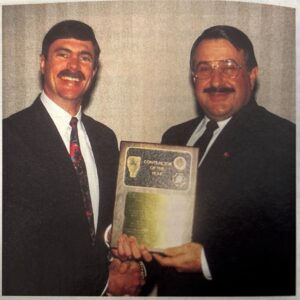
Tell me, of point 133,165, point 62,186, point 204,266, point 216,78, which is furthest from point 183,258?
point 216,78

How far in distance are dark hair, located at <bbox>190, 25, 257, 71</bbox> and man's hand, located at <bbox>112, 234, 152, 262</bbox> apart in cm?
53

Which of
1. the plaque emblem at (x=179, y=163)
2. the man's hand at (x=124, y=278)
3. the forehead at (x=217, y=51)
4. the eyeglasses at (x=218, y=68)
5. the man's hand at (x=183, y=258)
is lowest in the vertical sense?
the man's hand at (x=124, y=278)

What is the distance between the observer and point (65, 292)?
1254 millimetres

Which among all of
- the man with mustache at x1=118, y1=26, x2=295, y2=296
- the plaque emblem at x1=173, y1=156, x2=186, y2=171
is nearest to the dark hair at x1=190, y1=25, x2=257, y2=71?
the man with mustache at x1=118, y1=26, x2=295, y2=296

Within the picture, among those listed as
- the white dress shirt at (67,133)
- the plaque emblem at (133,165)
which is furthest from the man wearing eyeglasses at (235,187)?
the white dress shirt at (67,133)

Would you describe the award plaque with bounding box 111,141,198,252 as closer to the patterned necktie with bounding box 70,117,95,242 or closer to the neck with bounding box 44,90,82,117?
the patterned necktie with bounding box 70,117,95,242

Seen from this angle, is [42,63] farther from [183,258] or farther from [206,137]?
[183,258]

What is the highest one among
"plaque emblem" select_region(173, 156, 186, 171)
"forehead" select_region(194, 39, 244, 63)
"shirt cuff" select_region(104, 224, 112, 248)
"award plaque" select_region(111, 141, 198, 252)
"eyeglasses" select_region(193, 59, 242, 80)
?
"forehead" select_region(194, 39, 244, 63)

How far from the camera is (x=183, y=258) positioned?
1254 millimetres

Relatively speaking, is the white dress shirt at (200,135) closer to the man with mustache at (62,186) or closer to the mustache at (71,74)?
the man with mustache at (62,186)

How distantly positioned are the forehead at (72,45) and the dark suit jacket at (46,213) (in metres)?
0.16

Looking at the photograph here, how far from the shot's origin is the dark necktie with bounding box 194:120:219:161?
50.3 inches

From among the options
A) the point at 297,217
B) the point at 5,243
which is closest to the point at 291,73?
the point at 297,217

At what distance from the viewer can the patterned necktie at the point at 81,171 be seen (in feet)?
4.15
